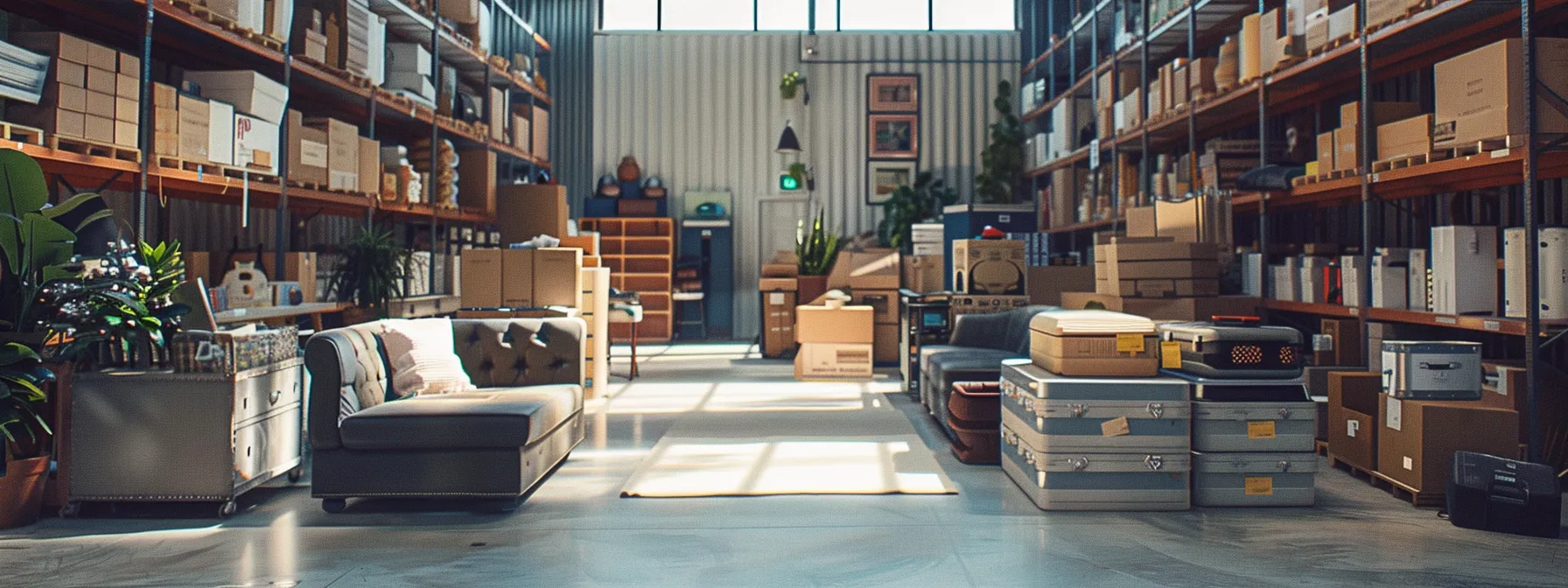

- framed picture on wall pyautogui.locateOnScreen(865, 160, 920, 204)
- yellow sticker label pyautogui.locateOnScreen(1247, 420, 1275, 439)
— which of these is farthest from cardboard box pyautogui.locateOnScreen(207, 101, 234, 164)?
framed picture on wall pyautogui.locateOnScreen(865, 160, 920, 204)

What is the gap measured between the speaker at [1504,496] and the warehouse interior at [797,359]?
12 mm

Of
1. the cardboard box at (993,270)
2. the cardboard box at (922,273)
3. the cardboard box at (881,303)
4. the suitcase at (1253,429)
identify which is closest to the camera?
the suitcase at (1253,429)

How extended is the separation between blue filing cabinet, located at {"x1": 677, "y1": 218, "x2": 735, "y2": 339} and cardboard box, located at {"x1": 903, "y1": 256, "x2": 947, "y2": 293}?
430 centimetres

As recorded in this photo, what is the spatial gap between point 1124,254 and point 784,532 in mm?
3115

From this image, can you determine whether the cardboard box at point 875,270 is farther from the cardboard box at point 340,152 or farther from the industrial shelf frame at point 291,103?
the cardboard box at point 340,152

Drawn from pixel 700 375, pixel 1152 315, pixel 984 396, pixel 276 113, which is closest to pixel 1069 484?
pixel 984 396

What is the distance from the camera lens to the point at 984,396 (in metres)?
4.97

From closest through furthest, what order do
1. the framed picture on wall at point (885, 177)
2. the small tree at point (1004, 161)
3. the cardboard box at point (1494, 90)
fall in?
1. the cardboard box at point (1494, 90)
2. the small tree at point (1004, 161)
3. the framed picture on wall at point (885, 177)

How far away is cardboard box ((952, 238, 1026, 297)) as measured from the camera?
776 centimetres

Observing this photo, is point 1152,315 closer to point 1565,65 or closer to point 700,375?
point 1565,65

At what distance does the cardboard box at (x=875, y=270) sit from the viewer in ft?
31.1

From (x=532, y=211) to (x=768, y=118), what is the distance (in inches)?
209

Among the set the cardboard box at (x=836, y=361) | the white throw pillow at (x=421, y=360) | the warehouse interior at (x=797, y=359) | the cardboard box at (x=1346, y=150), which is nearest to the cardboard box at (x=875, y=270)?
the warehouse interior at (x=797, y=359)

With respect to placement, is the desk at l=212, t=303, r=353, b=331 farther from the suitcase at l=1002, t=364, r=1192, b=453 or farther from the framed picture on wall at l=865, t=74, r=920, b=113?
the framed picture on wall at l=865, t=74, r=920, b=113
